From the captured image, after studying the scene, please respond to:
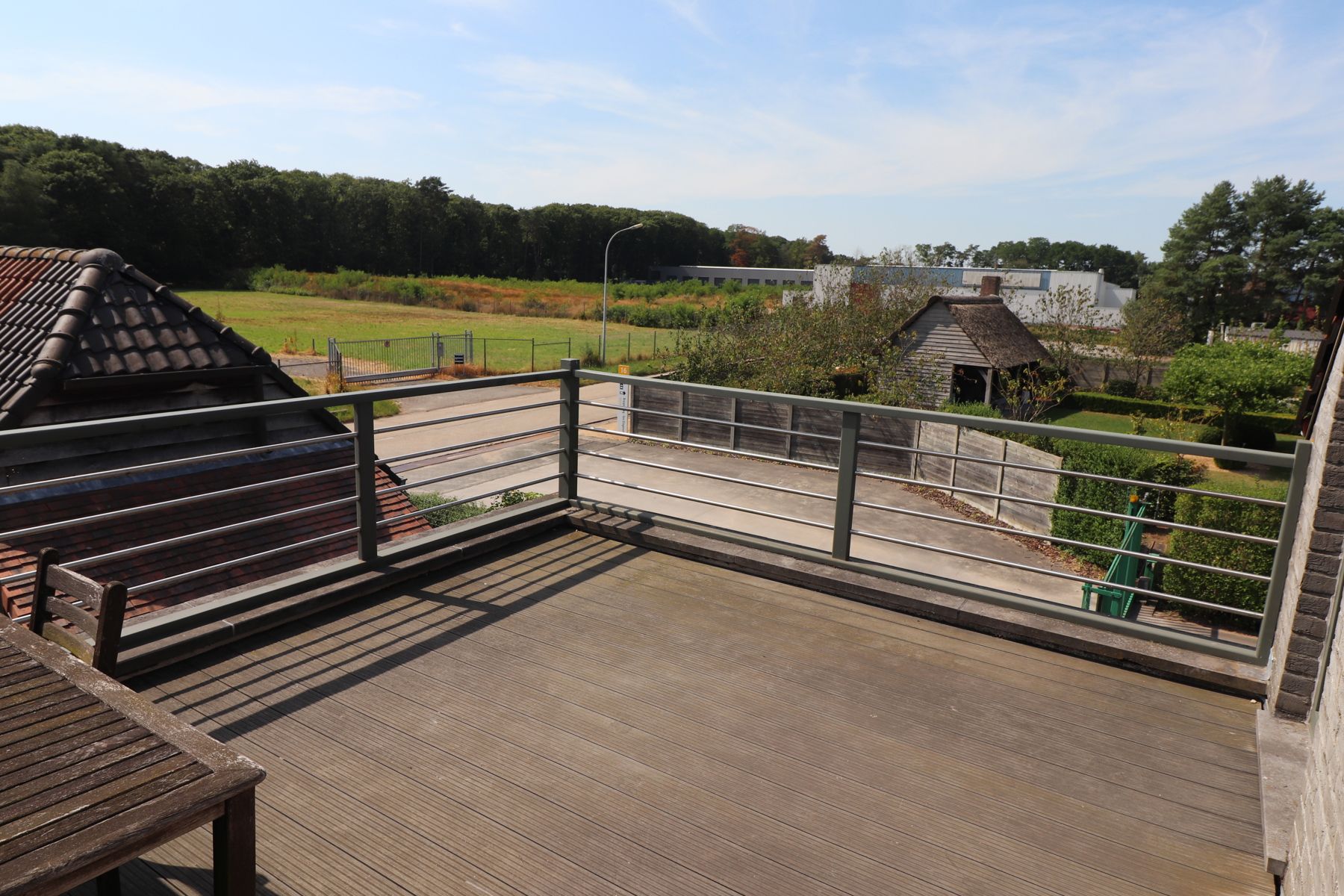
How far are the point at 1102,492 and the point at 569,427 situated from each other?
35.9ft

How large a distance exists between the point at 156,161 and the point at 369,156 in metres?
17.5

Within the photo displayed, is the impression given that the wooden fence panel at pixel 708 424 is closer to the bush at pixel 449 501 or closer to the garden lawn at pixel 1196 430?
the bush at pixel 449 501

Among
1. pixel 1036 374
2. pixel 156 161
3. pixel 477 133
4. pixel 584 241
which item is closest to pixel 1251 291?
pixel 1036 374

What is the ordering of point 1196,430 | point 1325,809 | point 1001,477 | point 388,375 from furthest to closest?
Result: point 388,375, point 1196,430, point 1001,477, point 1325,809

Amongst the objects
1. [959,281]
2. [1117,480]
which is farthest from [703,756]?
[959,281]

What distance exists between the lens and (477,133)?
42.8 m

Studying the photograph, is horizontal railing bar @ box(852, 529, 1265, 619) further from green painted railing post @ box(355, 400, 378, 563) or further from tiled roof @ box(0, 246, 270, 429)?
tiled roof @ box(0, 246, 270, 429)

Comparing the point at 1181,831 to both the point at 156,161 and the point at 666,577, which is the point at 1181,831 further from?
the point at 156,161

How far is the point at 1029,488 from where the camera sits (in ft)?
48.8

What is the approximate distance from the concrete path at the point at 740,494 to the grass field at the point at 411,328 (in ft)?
44.4

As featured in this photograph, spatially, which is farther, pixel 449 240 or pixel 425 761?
pixel 449 240

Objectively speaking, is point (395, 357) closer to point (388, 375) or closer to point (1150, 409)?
point (388, 375)

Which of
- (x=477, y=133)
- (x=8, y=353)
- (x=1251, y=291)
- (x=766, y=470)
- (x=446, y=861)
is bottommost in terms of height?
(x=766, y=470)

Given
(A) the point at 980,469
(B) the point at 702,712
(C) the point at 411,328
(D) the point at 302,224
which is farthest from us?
(D) the point at 302,224
